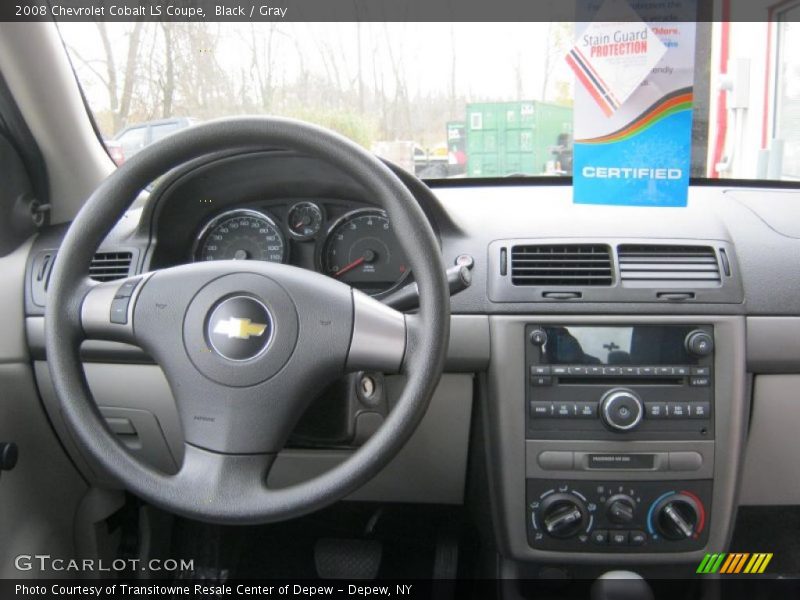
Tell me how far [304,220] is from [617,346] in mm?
835

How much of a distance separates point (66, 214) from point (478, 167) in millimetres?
1236

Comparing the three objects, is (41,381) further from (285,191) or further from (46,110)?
(285,191)

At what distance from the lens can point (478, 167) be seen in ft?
6.34

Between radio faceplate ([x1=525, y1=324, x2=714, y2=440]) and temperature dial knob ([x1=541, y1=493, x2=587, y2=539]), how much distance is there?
20 cm

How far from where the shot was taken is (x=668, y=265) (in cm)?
176

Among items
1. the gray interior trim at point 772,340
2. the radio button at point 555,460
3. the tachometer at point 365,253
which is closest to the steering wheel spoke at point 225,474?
the tachometer at point 365,253

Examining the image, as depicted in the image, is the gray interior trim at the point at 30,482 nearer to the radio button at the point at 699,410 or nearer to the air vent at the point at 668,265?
the air vent at the point at 668,265

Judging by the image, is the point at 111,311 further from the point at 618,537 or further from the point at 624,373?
the point at 618,537

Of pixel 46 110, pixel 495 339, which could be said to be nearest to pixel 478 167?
pixel 495 339

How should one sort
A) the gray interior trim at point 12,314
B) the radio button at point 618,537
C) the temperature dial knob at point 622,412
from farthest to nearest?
1. the gray interior trim at point 12,314
2. the radio button at point 618,537
3. the temperature dial knob at point 622,412

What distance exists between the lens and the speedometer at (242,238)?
1841 millimetres

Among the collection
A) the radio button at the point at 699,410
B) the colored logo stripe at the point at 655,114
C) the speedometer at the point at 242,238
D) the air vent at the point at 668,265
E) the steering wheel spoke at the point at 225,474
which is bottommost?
the radio button at the point at 699,410

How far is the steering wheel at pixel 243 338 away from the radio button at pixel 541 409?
1.86 feet

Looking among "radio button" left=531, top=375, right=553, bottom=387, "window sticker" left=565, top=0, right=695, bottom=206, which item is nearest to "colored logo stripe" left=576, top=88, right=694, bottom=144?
"window sticker" left=565, top=0, right=695, bottom=206
